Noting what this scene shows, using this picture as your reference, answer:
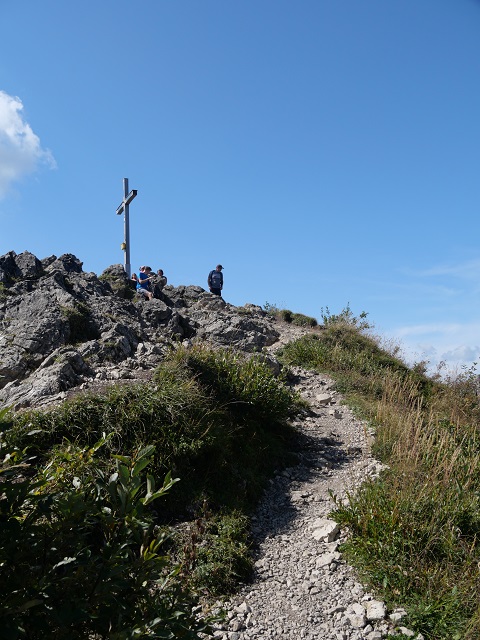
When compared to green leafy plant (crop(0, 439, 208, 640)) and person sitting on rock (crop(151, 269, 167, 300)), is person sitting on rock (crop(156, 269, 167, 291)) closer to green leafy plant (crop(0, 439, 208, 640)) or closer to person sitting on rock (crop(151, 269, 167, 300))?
person sitting on rock (crop(151, 269, 167, 300))

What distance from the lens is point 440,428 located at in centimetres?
844

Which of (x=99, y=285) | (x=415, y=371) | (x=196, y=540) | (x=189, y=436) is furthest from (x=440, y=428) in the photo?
(x=99, y=285)

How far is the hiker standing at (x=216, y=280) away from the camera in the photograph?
65.9 feet

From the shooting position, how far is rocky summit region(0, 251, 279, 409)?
27.8 ft

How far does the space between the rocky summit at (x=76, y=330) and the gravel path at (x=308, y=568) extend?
299cm

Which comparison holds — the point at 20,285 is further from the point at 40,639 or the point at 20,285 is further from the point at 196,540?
the point at 40,639

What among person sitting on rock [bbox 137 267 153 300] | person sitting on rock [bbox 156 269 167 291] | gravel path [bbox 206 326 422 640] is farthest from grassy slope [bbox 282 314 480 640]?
person sitting on rock [bbox 156 269 167 291]

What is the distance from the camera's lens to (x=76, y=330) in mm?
10922

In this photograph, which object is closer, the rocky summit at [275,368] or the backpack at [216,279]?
the rocky summit at [275,368]

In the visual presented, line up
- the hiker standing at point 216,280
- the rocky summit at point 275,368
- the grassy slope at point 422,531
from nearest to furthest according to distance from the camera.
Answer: the grassy slope at point 422,531 → the rocky summit at point 275,368 → the hiker standing at point 216,280

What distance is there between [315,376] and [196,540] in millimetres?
7518

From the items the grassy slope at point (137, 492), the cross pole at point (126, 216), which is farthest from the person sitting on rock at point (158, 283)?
the grassy slope at point (137, 492)

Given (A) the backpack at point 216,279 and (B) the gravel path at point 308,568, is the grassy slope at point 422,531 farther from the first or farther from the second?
(A) the backpack at point 216,279

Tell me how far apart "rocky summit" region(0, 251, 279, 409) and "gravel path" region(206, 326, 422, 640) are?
299 cm
